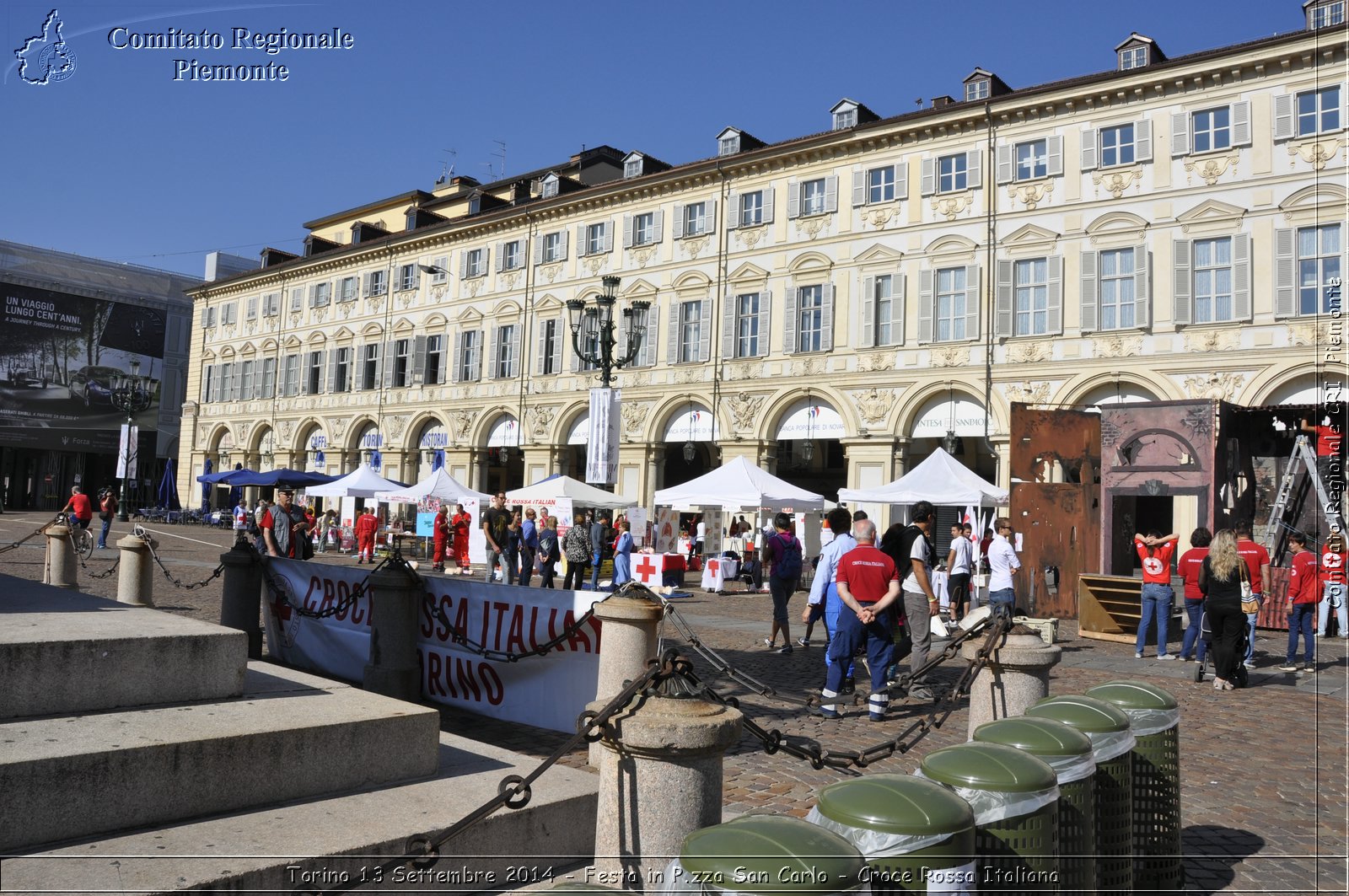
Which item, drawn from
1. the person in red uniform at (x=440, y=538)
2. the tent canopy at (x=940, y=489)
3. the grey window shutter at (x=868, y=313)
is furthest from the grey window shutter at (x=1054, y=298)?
the person in red uniform at (x=440, y=538)

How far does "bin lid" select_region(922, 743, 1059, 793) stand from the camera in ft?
10.4

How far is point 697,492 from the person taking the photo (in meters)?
21.5

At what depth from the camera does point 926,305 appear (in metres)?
26.7

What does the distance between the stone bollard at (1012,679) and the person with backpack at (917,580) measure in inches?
149

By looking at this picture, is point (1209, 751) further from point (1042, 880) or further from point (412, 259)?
point (412, 259)

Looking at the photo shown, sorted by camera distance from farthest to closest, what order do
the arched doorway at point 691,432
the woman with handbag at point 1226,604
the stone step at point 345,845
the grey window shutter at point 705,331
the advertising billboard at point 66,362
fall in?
the advertising billboard at point 66,362
the grey window shutter at point 705,331
the arched doorway at point 691,432
the woman with handbag at point 1226,604
the stone step at point 345,845

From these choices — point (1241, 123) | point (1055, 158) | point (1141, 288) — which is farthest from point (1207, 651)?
point (1055, 158)

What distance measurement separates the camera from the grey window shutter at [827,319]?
2862cm

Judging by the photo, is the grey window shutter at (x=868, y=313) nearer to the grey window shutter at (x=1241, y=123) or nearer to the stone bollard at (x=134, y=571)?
the grey window shutter at (x=1241, y=123)

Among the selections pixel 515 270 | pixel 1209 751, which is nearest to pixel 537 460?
pixel 515 270

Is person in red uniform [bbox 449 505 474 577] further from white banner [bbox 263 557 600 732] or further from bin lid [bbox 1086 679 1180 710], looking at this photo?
bin lid [bbox 1086 679 1180 710]

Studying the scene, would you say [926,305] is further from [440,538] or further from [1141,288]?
[440,538]

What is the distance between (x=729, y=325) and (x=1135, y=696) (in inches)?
1053

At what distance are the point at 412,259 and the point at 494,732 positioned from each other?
3696 cm
